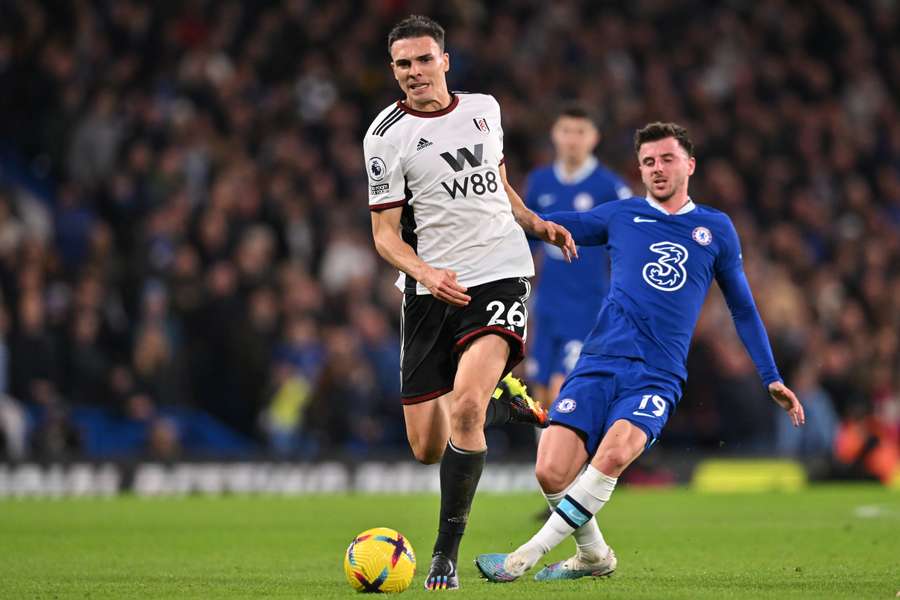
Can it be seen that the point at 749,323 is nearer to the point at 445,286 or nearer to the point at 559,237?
the point at 559,237

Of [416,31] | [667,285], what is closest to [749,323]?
[667,285]

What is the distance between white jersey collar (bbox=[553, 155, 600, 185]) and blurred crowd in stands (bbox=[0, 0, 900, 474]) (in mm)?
5307

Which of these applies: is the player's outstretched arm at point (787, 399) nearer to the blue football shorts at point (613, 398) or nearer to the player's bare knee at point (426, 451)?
the blue football shorts at point (613, 398)

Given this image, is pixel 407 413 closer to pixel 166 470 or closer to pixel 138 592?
pixel 138 592

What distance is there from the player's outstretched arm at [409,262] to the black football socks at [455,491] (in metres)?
0.69

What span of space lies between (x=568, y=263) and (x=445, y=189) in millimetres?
3930

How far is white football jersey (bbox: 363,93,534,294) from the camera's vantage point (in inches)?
283

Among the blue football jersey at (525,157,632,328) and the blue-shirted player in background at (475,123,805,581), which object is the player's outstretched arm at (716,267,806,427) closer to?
the blue-shirted player in background at (475,123,805,581)

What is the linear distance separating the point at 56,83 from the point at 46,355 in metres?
3.66

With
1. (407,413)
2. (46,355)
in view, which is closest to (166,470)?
(46,355)

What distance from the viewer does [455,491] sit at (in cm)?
689

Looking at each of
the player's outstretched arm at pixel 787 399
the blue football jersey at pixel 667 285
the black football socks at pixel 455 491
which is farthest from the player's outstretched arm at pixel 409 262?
the player's outstretched arm at pixel 787 399

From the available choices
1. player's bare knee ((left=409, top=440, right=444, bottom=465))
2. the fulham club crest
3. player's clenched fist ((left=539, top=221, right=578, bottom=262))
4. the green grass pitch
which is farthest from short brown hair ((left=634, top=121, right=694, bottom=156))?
the green grass pitch

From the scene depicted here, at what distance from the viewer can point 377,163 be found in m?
7.18
